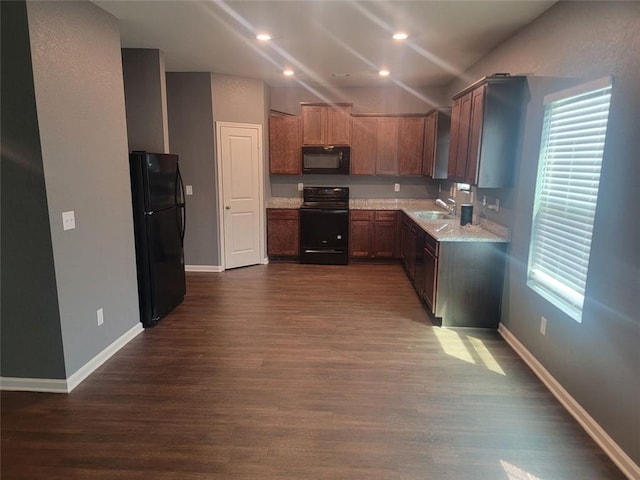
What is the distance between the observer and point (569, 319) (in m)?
2.55

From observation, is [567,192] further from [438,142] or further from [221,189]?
[221,189]

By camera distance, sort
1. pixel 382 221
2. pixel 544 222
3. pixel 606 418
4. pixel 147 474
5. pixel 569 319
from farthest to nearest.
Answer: pixel 382 221
pixel 544 222
pixel 569 319
pixel 606 418
pixel 147 474

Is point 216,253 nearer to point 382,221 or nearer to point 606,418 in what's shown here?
point 382,221

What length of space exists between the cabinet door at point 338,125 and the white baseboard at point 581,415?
3.96m

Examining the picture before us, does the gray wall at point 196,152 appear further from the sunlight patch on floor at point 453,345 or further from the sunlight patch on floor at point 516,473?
the sunlight patch on floor at point 516,473

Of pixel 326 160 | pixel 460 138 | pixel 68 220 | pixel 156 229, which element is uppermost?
pixel 460 138

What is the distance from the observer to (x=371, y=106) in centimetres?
638

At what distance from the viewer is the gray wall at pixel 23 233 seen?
7.70ft

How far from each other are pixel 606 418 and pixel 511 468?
2.16 ft

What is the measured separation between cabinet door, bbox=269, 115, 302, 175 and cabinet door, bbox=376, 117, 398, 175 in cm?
131

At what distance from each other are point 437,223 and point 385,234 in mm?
1667

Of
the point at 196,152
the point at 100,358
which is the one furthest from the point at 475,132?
the point at 100,358

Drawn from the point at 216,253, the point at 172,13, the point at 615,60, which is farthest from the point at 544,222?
the point at 216,253

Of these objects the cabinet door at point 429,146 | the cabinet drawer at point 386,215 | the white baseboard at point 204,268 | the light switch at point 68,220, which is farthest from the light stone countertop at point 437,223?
the light switch at point 68,220
